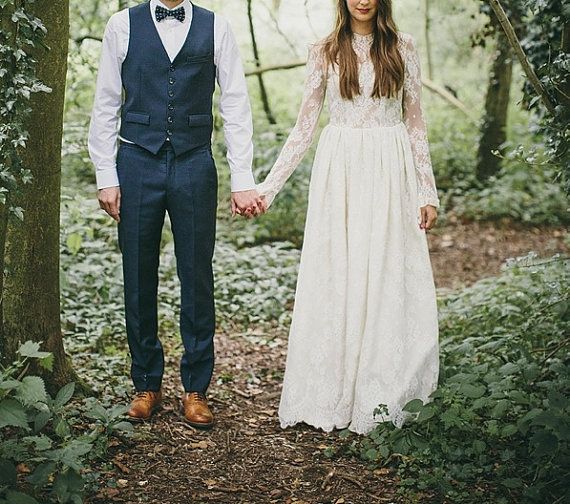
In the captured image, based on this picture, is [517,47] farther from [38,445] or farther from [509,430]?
[38,445]

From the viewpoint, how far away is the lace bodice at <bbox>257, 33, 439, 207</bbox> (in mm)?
3604

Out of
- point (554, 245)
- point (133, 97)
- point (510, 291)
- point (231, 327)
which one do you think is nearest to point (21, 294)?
point (133, 97)

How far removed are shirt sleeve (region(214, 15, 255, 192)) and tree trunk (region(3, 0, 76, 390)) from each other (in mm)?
681

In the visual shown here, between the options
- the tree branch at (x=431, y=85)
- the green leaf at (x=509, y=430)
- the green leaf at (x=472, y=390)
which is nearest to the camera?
the green leaf at (x=509, y=430)

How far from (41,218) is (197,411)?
1.14 metres

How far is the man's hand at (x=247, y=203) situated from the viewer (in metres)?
3.60

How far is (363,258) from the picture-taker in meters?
3.64

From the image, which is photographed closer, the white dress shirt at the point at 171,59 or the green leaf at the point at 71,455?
the green leaf at the point at 71,455

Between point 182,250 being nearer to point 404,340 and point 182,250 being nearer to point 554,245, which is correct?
point 404,340

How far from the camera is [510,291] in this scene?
5.27 m

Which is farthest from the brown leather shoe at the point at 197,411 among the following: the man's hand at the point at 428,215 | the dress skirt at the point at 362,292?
the man's hand at the point at 428,215

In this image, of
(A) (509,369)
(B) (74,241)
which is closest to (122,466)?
(A) (509,369)

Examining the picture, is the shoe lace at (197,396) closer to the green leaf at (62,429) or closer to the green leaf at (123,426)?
the green leaf at (123,426)

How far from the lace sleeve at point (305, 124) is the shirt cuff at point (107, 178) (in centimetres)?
66
